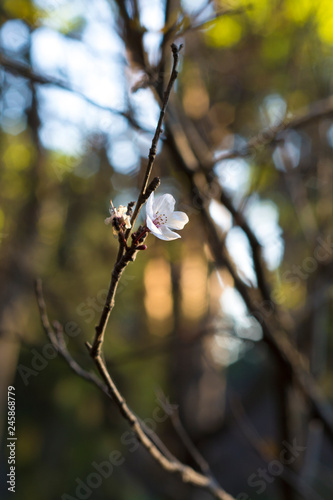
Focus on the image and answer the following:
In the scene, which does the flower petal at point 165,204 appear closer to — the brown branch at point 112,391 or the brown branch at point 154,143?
the brown branch at point 154,143

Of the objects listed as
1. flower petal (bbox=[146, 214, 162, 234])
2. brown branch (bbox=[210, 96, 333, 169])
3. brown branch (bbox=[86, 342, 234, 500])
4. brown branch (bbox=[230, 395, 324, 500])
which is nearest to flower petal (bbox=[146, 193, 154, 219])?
flower petal (bbox=[146, 214, 162, 234])

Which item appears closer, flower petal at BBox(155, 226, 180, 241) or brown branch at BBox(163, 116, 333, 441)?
flower petal at BBox(155, 226, 180, 241)

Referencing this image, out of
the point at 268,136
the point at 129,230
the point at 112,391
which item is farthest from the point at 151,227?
the point at 268,136

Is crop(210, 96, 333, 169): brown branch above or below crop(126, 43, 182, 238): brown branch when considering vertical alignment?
above

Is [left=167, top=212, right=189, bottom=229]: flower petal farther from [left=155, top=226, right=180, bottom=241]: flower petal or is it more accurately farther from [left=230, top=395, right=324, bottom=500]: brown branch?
[left=230, top=395, right=324, bottom=500]: brown branch

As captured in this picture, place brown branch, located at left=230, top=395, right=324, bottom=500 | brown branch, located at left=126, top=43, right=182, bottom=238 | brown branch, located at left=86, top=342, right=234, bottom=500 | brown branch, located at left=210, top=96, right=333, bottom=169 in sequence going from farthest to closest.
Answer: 1. brown branch, located at left=230, top=395, right=324, bottom=500
2. brown branch, located at left=210, top=96, right=333, bottom=169
3. brown branch, located at left=86, top=342, right=234, bottom=500
4. brown branch, located at left=126, top=43, right=182, bottom=238

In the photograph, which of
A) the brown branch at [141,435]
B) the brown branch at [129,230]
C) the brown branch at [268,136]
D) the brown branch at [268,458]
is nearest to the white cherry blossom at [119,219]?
the brown branch at [129,230]

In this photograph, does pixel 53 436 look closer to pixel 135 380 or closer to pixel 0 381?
pixel 135 380
